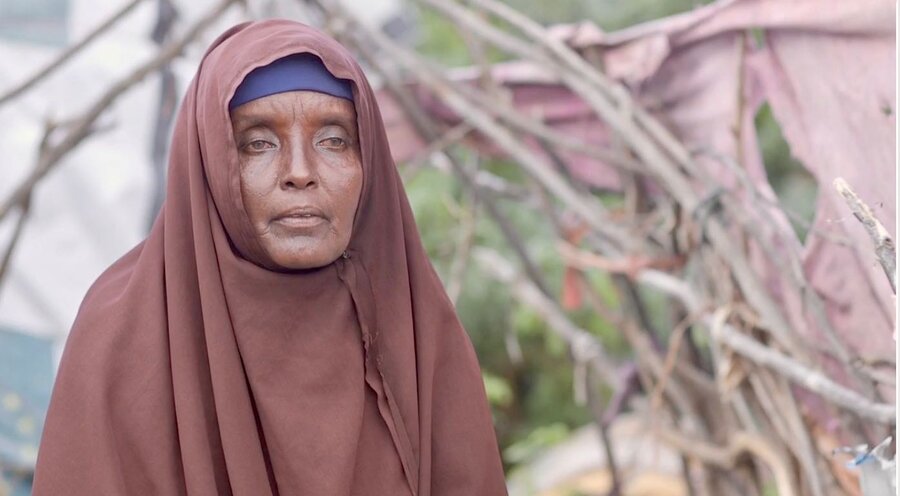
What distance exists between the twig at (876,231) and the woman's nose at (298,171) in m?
0.76

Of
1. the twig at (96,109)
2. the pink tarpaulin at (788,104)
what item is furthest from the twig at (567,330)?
the twig at (96,109)

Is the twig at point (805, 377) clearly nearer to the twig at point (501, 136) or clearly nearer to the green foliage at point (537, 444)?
the twig at point (501, 136)

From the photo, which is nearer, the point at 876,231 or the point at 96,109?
the point at 876,231

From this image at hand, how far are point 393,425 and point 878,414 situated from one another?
87 centimetres

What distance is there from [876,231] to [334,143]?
2.66ft

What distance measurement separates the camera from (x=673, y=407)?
3256 millimetres

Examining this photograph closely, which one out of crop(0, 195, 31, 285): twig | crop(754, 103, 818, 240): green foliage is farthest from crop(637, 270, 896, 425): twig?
crop(754, 103, 818, 240): green foliage

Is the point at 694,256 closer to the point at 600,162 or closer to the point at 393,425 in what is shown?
the point at 600,162

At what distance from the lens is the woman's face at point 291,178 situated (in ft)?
5.96

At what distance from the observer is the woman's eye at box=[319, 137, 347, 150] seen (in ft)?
6.13

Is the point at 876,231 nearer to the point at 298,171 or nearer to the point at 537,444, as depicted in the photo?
the point at 298,171

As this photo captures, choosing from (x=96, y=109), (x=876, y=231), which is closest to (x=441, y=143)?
(x=96, y=109)

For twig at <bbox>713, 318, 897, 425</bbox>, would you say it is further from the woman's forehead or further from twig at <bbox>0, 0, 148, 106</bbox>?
twig at <bbox>0, 0, 148, 106</bbox>

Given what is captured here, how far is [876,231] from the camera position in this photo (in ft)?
5.17
